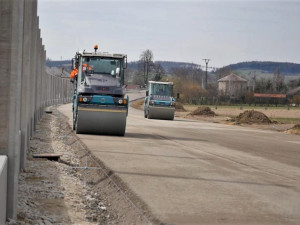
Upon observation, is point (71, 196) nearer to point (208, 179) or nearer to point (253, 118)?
point (208, 179)

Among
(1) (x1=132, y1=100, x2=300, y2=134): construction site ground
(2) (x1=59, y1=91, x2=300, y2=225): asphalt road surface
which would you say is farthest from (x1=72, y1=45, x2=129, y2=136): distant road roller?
(1) (x1=132, y1=100, x2=300, y2=134): construction site ground

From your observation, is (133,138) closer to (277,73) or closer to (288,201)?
(288,201)

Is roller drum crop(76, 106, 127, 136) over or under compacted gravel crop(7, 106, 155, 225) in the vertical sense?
over

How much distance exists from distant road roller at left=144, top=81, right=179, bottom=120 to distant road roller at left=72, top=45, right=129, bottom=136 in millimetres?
17736

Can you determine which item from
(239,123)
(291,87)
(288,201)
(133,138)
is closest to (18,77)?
(288,201)

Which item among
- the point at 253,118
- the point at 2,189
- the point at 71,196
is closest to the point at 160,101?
the point at 253,118

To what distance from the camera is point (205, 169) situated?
1366 centimetres

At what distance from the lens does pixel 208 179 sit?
39.8 ft

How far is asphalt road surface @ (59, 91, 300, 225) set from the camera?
8.79m

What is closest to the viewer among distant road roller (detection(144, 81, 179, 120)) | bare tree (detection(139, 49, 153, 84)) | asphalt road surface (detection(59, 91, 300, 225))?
asphalt road surface (detection(59, 91, 300, 225))

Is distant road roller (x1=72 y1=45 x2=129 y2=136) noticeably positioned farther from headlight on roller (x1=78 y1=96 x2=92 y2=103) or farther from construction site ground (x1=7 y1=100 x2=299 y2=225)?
construction site ground (x1=7 y1=100 x2=299 y2=225)

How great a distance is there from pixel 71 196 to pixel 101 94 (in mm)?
12314

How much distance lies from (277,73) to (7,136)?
196 metres

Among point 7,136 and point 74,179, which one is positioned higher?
point 7,136
